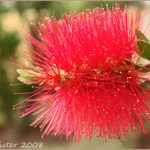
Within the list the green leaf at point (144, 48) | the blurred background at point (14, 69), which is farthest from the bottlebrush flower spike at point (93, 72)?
the blurred background at point (14, 69)

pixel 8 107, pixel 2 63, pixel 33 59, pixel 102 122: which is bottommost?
pixel 102 122

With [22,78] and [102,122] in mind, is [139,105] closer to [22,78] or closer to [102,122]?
[102,122]

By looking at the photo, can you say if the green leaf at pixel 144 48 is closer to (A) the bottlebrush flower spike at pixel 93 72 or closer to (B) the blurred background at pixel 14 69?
(A) the bottlebrush flower spike at pixel 93 72

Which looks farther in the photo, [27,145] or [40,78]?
[27,145]

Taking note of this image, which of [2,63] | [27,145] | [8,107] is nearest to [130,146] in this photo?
[27,145]

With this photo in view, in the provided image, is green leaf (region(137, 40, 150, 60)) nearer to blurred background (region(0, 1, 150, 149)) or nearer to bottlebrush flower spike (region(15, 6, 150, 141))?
bottlebrush flower spike (region(15, 6, 150, 141))
